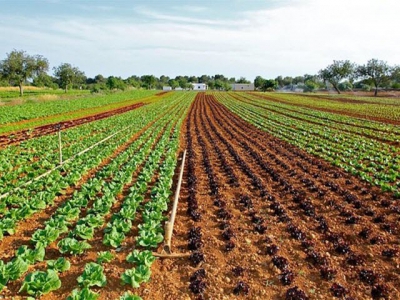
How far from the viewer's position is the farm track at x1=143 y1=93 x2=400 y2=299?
6023 millimetres

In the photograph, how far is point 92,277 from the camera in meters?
5.62

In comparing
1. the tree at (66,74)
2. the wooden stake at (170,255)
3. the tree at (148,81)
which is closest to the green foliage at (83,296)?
the wooden stake at (170,255)

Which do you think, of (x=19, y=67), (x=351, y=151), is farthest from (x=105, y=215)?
(x=19, y=67)

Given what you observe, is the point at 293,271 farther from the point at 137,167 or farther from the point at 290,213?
the point at 137,167

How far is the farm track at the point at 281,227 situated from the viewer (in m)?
6.02

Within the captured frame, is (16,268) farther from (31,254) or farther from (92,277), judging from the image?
(92,277)

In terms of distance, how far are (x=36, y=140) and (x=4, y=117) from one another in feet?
38.1

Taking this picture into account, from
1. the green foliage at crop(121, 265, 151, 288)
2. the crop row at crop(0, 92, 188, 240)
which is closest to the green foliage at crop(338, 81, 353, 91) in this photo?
the crop row at crop(0, 92, 188, 240)

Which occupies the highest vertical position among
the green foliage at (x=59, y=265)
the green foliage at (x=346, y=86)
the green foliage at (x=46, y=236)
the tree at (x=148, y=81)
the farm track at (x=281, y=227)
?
the tree at (x=148, y=81)

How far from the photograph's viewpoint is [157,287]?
5848 mm

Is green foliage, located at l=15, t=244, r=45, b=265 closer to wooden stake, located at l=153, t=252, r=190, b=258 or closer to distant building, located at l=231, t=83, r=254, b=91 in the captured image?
wooden stake, located at l=153, t=252, r=190, b=258

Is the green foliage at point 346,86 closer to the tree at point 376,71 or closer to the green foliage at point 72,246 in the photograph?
the tree at point 376,71

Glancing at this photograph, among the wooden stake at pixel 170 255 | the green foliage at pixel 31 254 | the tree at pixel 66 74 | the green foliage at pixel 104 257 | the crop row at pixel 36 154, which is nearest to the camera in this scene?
the green foliage at pixel 31 254

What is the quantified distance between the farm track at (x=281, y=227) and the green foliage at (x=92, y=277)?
2.85ft
